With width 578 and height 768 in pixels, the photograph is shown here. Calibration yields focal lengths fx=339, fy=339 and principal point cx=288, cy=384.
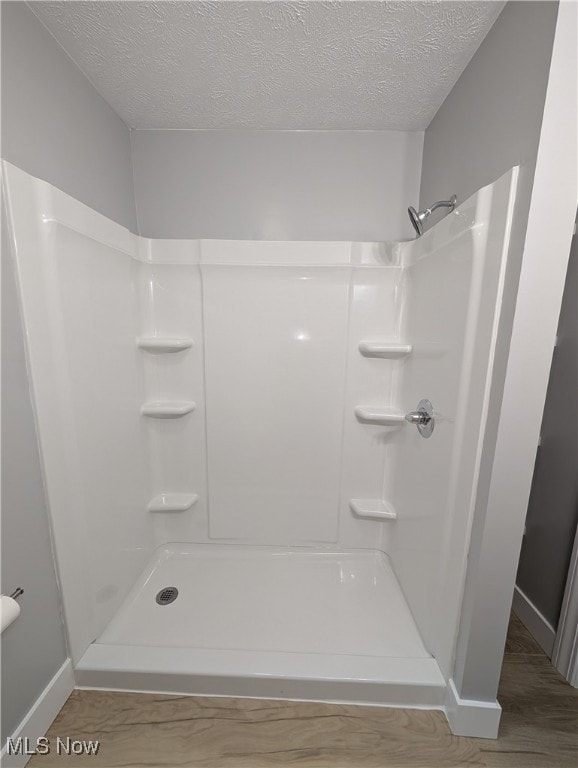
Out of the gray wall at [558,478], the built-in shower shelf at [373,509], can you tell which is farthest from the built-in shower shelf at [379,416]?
the gray wall at [558,478]

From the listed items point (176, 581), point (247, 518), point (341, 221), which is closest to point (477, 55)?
point (341, 221)

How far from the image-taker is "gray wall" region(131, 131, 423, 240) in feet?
5.20

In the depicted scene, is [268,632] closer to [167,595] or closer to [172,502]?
[167,595]

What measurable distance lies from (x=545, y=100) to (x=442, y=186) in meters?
0.60

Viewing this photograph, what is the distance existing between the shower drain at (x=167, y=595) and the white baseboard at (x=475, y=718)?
3.68 feet

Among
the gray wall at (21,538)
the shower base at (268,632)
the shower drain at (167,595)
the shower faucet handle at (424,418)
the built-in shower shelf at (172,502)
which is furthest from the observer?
the built-in shower shelf at (172,502)

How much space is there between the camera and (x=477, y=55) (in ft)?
3.60

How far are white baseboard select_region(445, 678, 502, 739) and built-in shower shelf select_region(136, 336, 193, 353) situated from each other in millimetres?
1655

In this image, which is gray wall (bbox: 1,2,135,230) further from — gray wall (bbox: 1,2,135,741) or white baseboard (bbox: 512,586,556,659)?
white baseboard (bbox: 512,586,556,659)

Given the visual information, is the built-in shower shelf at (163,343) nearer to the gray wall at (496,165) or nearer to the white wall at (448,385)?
the white wall at (448,385)

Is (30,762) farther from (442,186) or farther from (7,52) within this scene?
(442,186)
